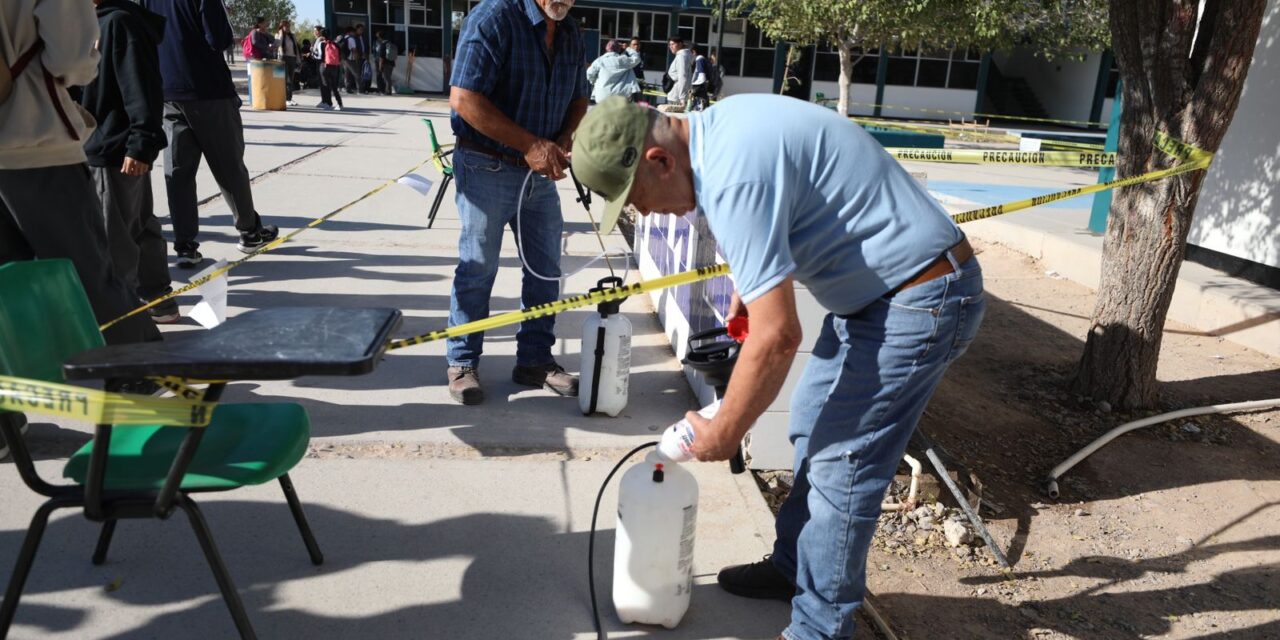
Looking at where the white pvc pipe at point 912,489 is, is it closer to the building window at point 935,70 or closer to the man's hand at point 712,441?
the man's hand at point 712,441

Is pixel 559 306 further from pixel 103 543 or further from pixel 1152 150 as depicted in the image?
pixel 1152 150

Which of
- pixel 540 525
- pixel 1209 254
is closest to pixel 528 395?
pixel 540 525

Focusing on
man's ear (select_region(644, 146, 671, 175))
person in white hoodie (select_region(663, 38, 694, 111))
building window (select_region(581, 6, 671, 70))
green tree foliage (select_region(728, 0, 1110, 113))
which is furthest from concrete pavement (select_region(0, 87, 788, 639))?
building window (select_region(581, 6, 671, 70))

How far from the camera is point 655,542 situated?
2.41m

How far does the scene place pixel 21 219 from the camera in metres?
3.25

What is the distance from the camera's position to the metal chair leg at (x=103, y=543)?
2.58 m

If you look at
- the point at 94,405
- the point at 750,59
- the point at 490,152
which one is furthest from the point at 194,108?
the point at 750,59

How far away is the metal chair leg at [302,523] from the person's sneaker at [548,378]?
1496 millimetres

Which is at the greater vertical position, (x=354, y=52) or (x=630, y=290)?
(x=354, y=52)

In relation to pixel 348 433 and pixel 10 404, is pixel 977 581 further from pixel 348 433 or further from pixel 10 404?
pixel 10 404

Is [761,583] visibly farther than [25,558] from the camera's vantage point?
Yes

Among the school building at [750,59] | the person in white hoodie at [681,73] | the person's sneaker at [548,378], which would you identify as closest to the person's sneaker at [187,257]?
the person's sneaker at [548,378]

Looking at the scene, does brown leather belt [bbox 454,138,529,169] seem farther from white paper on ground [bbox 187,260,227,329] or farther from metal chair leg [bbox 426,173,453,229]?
metal chair leg [bbox 426,173,453,229]

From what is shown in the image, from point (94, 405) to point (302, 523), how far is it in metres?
0.92
